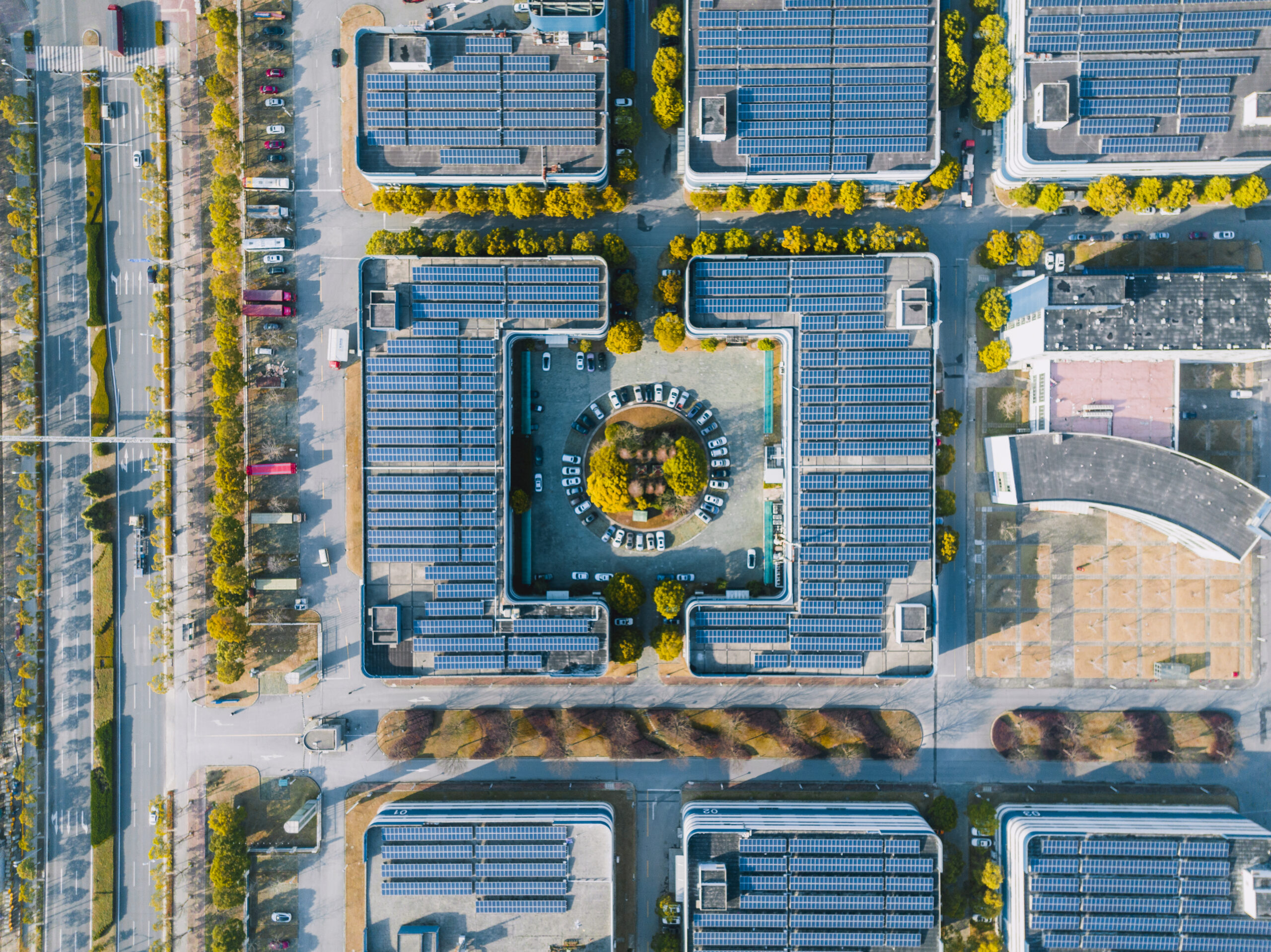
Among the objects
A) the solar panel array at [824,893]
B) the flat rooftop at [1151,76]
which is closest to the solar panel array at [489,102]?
the flat rooftop at [1151,76]

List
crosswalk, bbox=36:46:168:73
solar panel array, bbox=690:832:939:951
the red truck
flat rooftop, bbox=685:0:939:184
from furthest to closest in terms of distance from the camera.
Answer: crosswalk, bbox=36:46:168:73 → the red truck → solar panel array, bbox=690:832:939:951 → flat rooftop, bbox=685:0:939:184

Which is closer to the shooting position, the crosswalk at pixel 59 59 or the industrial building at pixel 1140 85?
the industrial building at pixel 1140 85

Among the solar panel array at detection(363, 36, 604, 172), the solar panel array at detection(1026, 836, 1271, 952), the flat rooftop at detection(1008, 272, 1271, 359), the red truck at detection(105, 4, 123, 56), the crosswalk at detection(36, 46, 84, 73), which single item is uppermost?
the red truck at detection(105, 4, 123, 56)

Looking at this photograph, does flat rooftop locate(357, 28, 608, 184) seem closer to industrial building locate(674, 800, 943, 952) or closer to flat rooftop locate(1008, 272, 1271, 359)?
flat rooftop locate(1008, 272, 1271, 359)

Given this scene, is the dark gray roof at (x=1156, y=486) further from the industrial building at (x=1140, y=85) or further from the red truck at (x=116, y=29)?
the red truck at (x=116, y=29)

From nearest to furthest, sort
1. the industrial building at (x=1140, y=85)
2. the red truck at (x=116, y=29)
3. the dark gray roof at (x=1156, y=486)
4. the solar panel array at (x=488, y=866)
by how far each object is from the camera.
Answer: the industrial building at (x=1140, y=85) → the dark gray roof at (x=1156, y=486) → the solar panel array at (x=488, y=866) → the red truck at (x=116, y=29)

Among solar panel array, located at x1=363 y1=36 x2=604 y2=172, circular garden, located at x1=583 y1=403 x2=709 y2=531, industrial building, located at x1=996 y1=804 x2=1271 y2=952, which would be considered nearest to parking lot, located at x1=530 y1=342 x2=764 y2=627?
circular garden, located at x1=583 y1=403 x2=709 y2=531

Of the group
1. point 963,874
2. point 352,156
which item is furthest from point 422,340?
point 963,874
